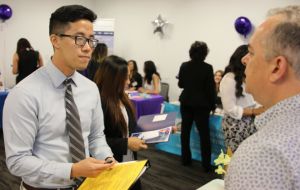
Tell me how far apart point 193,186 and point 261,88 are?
2973 millimetres

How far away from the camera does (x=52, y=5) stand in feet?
24.0

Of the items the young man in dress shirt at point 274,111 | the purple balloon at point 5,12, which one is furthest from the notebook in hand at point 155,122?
the purple balloon at point 5,12

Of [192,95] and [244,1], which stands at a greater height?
[244,1]

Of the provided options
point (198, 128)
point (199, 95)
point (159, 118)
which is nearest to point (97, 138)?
point (159, 118)

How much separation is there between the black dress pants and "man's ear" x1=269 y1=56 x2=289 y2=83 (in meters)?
3.11

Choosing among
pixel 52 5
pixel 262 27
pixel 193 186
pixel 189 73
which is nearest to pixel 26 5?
pixel 52 5

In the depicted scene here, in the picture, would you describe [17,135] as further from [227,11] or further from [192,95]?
[227,11]

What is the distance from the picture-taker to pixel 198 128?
391cm

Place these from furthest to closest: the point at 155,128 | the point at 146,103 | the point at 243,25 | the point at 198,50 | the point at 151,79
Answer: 1. the point at 151,79
2. the point at 243,25
3. the point at 146,103
4. the point at 198,50
5. the point at 155,128

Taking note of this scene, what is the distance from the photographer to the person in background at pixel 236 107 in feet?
8.77

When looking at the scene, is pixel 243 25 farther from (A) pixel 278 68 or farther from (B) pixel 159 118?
(A) pixel 278 68

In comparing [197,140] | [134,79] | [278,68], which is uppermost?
[278,68]

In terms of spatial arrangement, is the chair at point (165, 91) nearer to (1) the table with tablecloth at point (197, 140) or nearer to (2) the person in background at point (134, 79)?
(2) the person in background at point (134, 79)

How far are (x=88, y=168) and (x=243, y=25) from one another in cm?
458
